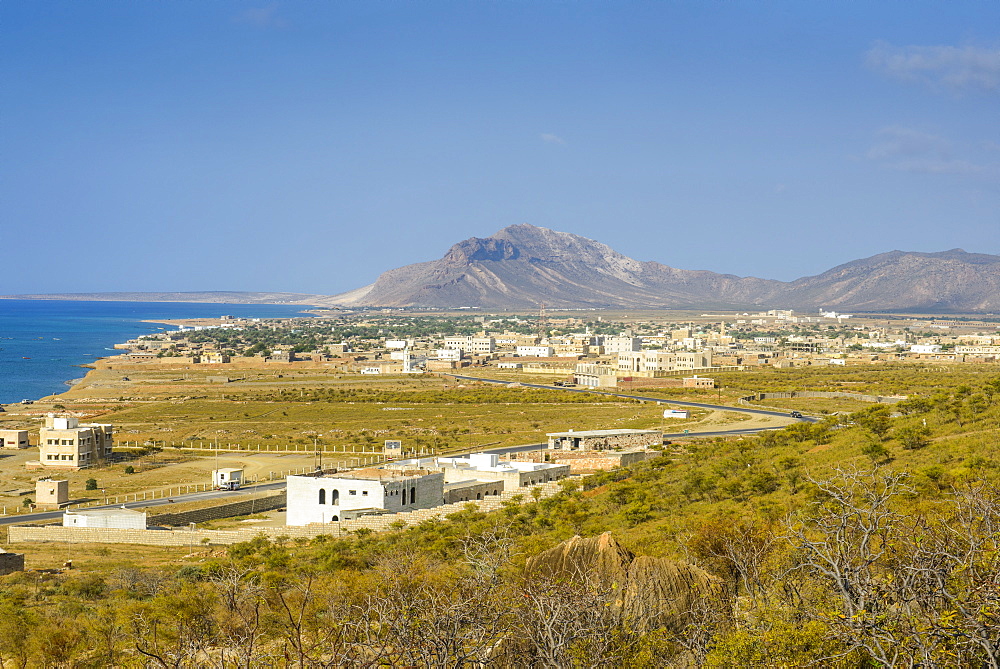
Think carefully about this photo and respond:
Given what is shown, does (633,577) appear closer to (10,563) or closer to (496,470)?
(10,563)

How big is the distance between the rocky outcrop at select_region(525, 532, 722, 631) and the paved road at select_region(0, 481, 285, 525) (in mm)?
24618

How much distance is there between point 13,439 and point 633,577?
51492mm

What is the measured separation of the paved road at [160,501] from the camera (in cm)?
3722

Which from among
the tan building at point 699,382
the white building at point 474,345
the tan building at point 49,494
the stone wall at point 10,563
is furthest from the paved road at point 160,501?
the white building at point 474,345

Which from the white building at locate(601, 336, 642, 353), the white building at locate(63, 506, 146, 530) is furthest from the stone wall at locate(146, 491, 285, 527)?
the white building at locate(601, 336, 642, 353)

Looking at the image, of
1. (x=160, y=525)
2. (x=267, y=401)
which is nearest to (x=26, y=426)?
(x=267, y=401)

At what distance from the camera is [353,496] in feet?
111

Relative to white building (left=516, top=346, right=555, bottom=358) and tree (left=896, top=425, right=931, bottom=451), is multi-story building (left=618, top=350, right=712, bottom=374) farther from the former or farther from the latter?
tree (left=896, top=425, right=931, bottom=451)

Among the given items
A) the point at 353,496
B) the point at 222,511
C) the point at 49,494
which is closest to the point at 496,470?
the point at 353,496

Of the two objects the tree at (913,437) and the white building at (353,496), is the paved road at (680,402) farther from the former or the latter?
the white building at (353,496)

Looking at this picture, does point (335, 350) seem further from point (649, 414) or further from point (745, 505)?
point (745, 505)

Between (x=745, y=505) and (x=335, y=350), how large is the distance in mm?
126910

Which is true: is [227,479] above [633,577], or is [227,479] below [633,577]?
below

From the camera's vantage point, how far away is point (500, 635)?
12469mm
